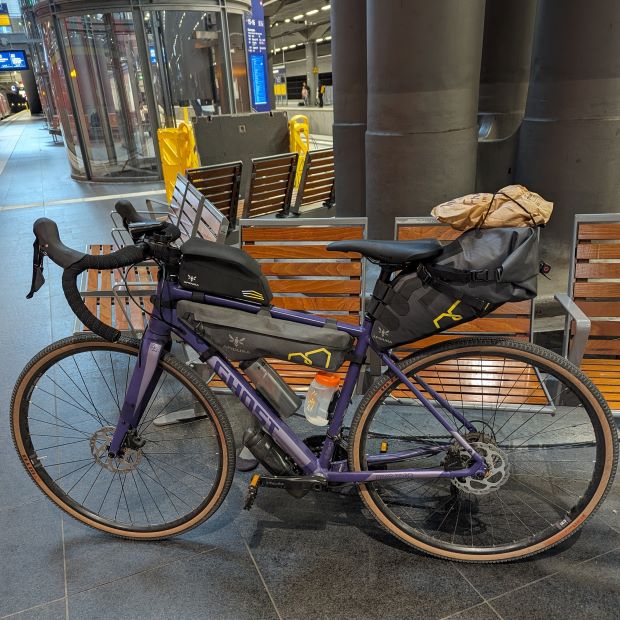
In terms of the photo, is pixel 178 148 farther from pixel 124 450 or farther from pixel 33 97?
pixel 33 97

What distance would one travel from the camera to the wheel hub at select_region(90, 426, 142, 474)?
79.7 inches

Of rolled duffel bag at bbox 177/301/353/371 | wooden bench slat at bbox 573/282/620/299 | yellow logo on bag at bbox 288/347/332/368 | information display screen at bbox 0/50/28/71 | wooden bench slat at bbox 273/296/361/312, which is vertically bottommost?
wooden bench slat at bbox 273/296/361/312

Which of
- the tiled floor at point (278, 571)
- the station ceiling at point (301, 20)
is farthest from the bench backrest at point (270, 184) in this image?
the station ceiling at point (301, 20)

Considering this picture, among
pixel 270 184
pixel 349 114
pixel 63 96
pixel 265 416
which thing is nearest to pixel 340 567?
pixel 265 416

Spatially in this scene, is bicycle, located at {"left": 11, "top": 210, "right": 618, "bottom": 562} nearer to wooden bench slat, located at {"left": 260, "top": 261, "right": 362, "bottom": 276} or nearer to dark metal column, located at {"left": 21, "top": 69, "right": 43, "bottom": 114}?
wooden bench slat, located at {"left": 260, "top": 261, "right": 362, "bottom": 276}

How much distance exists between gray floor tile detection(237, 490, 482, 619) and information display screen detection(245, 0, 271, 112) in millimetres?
11140

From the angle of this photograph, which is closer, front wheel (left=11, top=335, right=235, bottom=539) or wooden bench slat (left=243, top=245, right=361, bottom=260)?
front wheel (left=11, top=335, right=235, bottom=539)

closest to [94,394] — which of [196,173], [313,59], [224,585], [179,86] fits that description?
[224,585]

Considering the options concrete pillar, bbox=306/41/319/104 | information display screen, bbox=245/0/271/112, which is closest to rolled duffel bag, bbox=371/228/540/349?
information display screen, bbox=245/0/271/112

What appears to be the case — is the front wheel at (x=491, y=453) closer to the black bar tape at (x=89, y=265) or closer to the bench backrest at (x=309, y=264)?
the bench backrest at (x=309, y=264)

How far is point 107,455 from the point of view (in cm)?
207

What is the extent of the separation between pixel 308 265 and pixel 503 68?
3.91m

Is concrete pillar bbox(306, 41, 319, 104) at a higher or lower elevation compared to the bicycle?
higher

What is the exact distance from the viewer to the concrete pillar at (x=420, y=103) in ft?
10.8
